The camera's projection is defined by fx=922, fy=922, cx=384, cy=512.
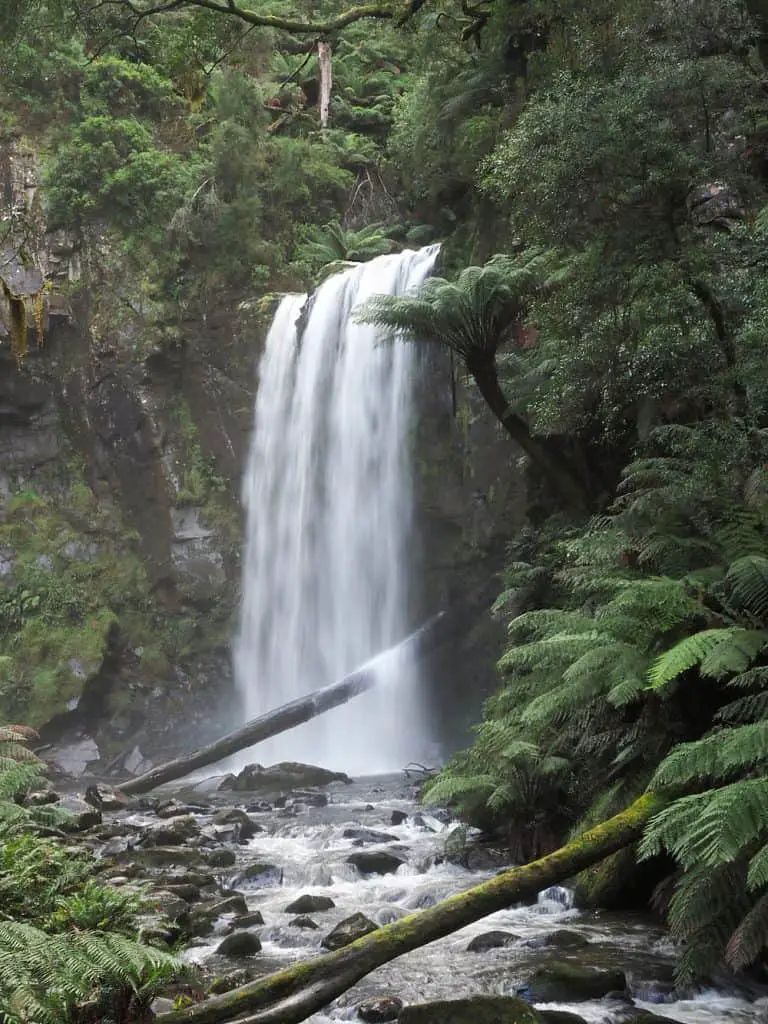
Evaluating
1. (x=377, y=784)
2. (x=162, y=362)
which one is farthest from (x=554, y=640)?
(x=162, y=362)

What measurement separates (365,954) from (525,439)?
24.9 ft

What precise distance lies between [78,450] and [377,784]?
1125 cm

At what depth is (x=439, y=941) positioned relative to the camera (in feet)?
20.8

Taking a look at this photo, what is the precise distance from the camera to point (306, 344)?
19.1m

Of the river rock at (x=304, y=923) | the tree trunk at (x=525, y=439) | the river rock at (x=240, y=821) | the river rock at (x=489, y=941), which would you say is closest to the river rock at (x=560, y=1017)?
the river rock at (x=489, y=941)

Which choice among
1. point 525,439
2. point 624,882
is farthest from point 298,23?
point 624,882

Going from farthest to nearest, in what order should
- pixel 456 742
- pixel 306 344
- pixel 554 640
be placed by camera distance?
1. pixel 306 344
2. pixel 456 742
3. pixel 554 640

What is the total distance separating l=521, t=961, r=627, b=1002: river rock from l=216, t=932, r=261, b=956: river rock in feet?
6.55

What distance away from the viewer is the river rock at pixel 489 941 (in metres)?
6.04

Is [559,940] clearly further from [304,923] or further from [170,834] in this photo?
[170,834]

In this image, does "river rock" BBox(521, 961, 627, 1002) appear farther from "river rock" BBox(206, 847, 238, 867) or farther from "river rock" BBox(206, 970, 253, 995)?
"river rock" BBox(206, 847, 238, 867)

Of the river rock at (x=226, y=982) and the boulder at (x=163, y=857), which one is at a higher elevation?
the river rock at (x=226, y=982)

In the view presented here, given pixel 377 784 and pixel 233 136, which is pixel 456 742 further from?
pixel 233 136

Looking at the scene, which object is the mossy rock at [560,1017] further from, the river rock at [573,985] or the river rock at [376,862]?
the river rock at [376,862]
